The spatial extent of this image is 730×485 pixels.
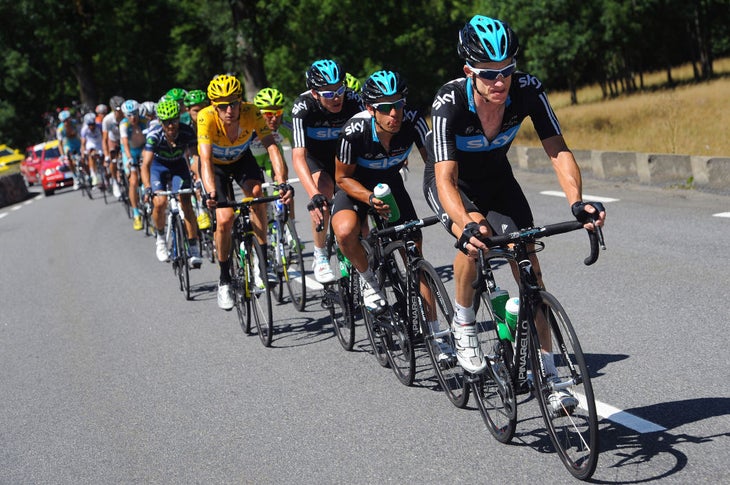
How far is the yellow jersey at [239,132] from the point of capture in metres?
8.93

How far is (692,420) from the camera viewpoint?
17.1ft

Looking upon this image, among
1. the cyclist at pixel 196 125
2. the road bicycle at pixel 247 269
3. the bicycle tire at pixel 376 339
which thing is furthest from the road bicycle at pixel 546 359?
the cyclist at pixel 196 125

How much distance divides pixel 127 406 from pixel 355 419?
180 centimetres

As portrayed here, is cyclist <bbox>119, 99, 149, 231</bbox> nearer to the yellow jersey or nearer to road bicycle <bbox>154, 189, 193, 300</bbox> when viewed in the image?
road bicycle <bbox>154, 189, 193, 300</bbox>

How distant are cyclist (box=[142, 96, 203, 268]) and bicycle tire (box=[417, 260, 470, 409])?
5478 millimetres

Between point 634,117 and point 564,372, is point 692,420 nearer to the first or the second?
point 564,372

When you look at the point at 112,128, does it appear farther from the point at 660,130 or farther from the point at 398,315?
the point at 398,315

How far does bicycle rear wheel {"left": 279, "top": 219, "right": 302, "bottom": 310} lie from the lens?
9.40m

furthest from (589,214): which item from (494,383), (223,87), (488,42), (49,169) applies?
(49,169)

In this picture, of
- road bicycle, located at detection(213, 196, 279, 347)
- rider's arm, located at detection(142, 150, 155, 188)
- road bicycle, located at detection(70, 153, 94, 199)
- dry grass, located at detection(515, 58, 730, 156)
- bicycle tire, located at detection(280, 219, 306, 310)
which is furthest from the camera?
road bicycle, located at detection(70, 153, 94, 199)

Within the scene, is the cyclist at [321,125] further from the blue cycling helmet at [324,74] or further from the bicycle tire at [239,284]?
the bicycle tire at [239,284]

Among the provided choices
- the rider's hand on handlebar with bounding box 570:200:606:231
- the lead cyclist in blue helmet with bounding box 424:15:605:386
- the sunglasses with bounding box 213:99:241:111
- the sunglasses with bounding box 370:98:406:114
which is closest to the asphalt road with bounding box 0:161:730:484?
the lead cyclist in blue helmet with bounding box 424:15:605:386

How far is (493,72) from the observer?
486cm

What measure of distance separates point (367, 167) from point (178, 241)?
16.4 ft
